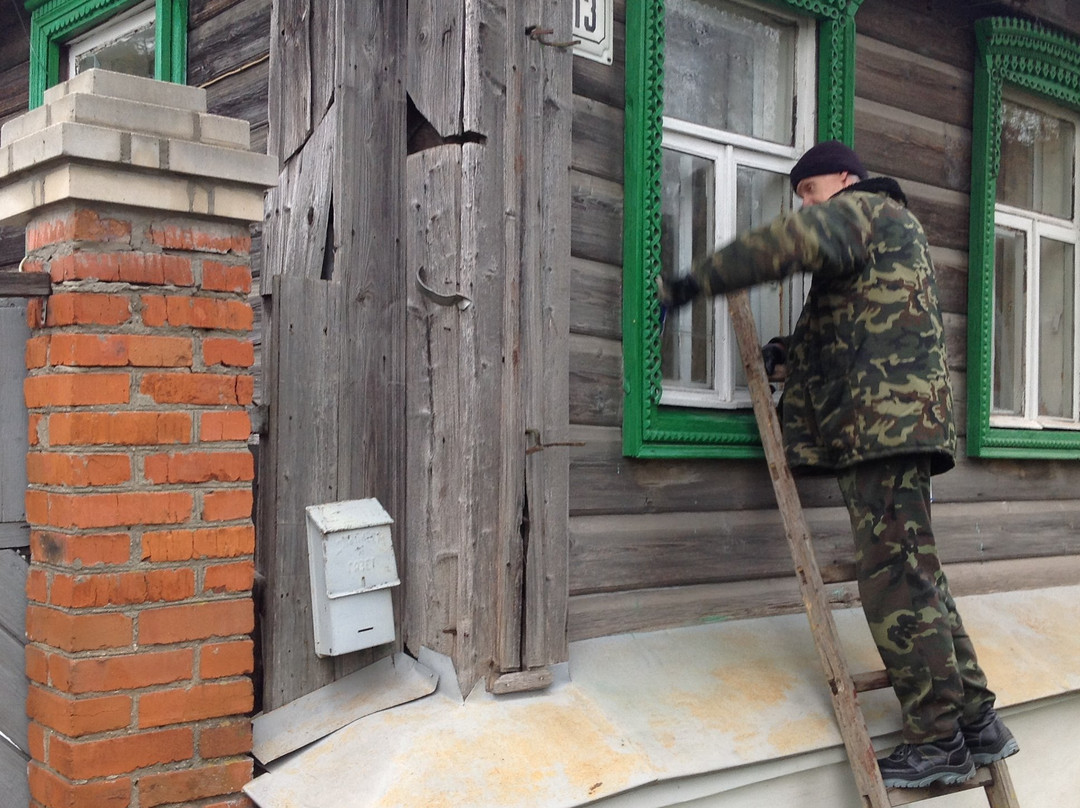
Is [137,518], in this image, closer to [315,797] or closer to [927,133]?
[315,797]

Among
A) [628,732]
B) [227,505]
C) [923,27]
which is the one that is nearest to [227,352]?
[227,505]

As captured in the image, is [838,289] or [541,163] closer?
[541,163]

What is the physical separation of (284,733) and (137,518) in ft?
2.45

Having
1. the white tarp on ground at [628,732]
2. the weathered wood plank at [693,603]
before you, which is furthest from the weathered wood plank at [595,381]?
the white tarp on ground at [628,732]

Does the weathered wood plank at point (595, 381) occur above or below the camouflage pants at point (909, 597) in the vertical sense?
above

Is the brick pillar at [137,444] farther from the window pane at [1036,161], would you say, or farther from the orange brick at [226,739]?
the window pane at [1036,161]

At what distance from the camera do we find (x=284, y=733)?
2.81 meters

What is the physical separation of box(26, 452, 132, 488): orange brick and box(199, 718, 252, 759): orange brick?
0.65 m

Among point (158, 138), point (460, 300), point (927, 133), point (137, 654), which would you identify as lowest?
point (137, 654)

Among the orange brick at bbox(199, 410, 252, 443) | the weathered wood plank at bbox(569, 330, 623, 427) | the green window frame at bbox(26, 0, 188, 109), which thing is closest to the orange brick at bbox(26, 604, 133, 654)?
the orange brick at bbox(199, 410, 252, 443)

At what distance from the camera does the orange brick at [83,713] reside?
237 cm

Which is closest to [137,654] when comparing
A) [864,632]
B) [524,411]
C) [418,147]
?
[524,411]

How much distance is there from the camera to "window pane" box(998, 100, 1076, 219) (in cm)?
503

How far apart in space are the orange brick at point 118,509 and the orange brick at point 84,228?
1.95 ft
